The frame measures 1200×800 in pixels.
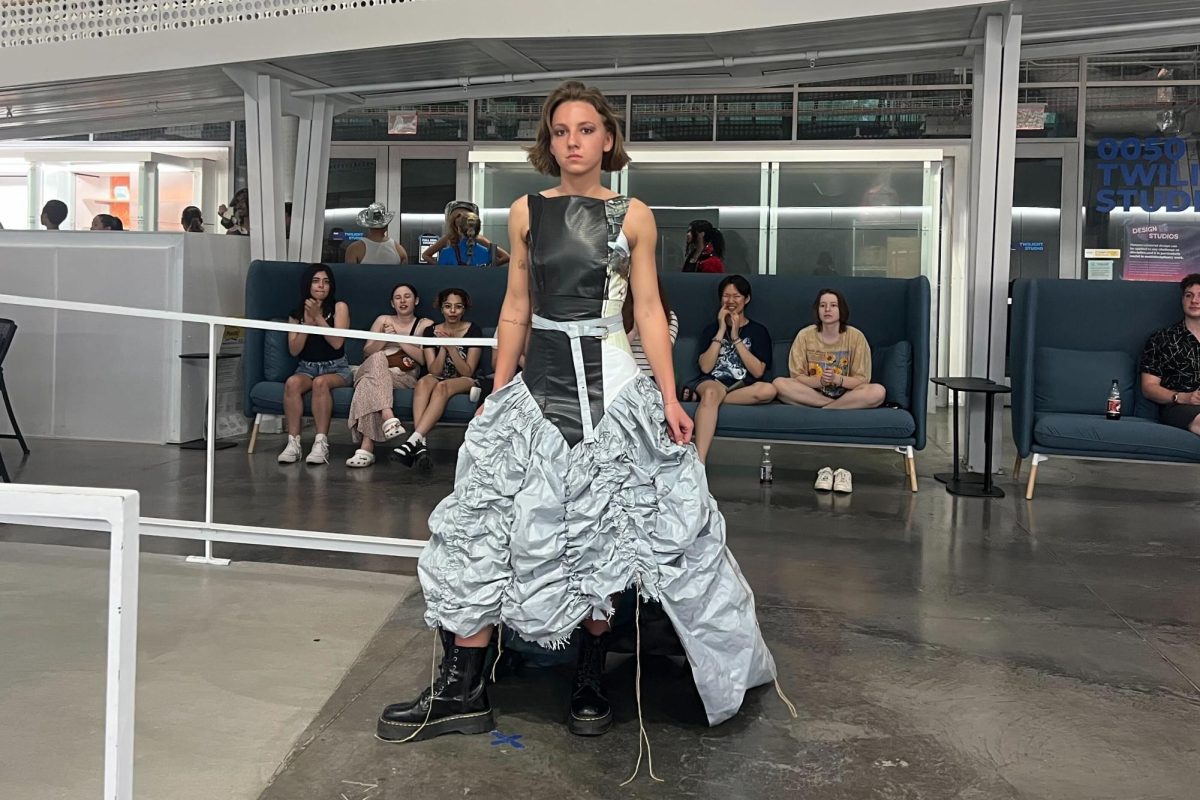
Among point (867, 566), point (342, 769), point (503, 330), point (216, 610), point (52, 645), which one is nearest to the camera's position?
point (342, 769)

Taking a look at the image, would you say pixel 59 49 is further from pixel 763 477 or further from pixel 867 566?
pixel 867 566

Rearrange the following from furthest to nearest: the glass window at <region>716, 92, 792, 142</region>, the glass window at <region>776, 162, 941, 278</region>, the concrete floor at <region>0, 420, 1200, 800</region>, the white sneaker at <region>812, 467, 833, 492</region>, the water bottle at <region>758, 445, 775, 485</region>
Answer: the glass window at <region>716, 92, 792, 142</region>
the glass window at <region>776, 162, 941, 278</region>
the water bottle at <region>758, 445, 775, 485</region>
the white sneaker at <region>812, 467, 833, 492</region>
the concrete floor at <region>0, 420, 1200, 800</region>

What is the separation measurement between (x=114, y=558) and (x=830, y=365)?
17.4 ft

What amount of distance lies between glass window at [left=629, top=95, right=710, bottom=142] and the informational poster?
3970mm

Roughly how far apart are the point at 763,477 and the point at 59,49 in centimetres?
591

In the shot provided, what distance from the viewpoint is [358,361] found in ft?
23.9

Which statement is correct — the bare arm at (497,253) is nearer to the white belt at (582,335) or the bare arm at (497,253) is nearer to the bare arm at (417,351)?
the bare arm at (417,351)

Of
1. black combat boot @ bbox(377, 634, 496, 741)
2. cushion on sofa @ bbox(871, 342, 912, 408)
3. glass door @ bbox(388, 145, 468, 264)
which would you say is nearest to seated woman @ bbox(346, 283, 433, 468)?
cushion on sofa @ bbox(871, 342, 912, 408)

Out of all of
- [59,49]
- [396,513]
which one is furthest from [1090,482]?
[59,49]

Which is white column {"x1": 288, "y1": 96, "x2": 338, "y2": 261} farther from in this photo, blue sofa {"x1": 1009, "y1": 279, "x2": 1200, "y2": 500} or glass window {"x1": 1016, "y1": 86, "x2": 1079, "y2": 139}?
glass window {"x1": 1016, "y1": 86, "x2": 1079, "y2": 139}

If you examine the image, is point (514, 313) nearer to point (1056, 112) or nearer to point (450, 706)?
point (450, 706)

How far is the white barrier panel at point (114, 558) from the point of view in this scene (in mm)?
1324

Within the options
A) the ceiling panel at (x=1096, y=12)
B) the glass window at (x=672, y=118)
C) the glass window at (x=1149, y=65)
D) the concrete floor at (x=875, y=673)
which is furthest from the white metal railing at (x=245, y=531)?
the glass window at (x=1149, y=65)

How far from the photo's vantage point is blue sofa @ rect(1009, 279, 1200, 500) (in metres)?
5.88
